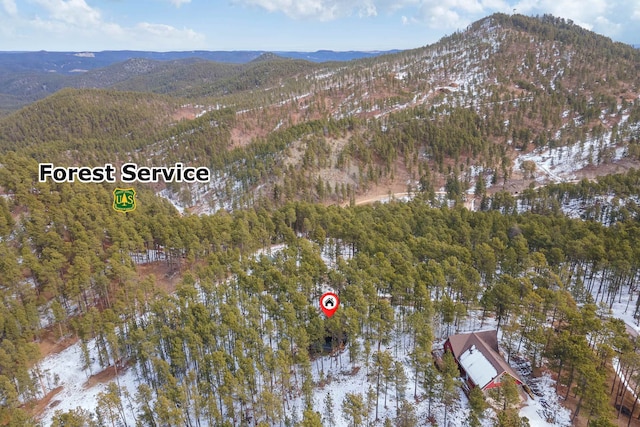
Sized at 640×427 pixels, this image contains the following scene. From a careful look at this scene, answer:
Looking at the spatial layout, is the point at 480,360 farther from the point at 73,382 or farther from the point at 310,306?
the point at 73,382

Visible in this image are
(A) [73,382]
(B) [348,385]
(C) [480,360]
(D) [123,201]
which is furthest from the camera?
(D) [123,201]

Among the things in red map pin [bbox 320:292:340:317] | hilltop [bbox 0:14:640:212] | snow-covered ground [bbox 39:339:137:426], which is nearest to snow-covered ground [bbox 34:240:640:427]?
snow-covered ground [bbox 39:339:137:426]

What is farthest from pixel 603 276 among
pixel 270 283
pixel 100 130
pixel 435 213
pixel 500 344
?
pixel 100 130

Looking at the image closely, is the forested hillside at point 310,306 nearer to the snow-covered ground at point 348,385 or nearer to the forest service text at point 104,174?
the snow-covered ground at point 348,385

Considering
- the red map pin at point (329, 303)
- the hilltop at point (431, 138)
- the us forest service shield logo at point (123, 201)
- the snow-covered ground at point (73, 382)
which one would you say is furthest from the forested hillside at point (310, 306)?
the hilltop at point (431, 138)

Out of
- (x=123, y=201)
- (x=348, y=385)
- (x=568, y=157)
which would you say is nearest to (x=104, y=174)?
(x=123, y=201)

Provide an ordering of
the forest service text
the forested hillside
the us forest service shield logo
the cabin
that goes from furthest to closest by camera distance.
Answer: the forest service text < the us forest service shield logo < the forested hillside < the cabin

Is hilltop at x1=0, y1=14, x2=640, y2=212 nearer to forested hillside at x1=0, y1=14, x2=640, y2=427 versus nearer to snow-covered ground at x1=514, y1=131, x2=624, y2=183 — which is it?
snow-covered ground at x1=514, y1=131, x2=624, y2=183
